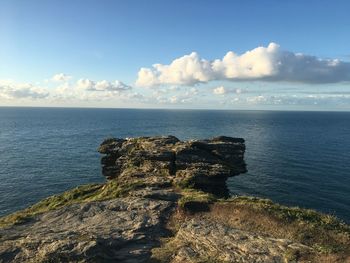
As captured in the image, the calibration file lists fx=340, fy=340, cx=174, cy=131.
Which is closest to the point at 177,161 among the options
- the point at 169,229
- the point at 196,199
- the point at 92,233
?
the point at 196,199

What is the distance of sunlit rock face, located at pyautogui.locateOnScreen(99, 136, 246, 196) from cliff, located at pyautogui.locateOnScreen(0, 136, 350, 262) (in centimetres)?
54

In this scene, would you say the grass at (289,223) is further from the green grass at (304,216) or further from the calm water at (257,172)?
the calm water at (257,172)

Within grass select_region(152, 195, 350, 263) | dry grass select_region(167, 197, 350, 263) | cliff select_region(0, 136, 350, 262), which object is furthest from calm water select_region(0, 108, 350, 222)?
grass select_region(152, 195, 350, 263)

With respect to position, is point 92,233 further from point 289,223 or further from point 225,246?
point 289,223

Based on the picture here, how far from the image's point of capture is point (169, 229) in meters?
31.8

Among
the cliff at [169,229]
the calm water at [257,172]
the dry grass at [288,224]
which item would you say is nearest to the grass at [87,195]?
the cliff at [169,229]

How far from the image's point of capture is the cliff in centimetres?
2473

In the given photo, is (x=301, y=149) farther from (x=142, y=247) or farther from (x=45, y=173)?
(x=142, y=247)

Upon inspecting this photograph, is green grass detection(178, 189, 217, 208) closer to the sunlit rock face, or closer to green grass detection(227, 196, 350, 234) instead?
green grass detection(227, 196, 350, 234)

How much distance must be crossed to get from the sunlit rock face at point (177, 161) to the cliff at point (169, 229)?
21.1 inches

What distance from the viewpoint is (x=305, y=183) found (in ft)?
255

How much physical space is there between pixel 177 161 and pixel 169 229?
20.9m

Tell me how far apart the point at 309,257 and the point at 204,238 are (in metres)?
7.94

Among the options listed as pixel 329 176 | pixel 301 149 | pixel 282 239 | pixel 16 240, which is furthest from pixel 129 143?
pixel 301 149
